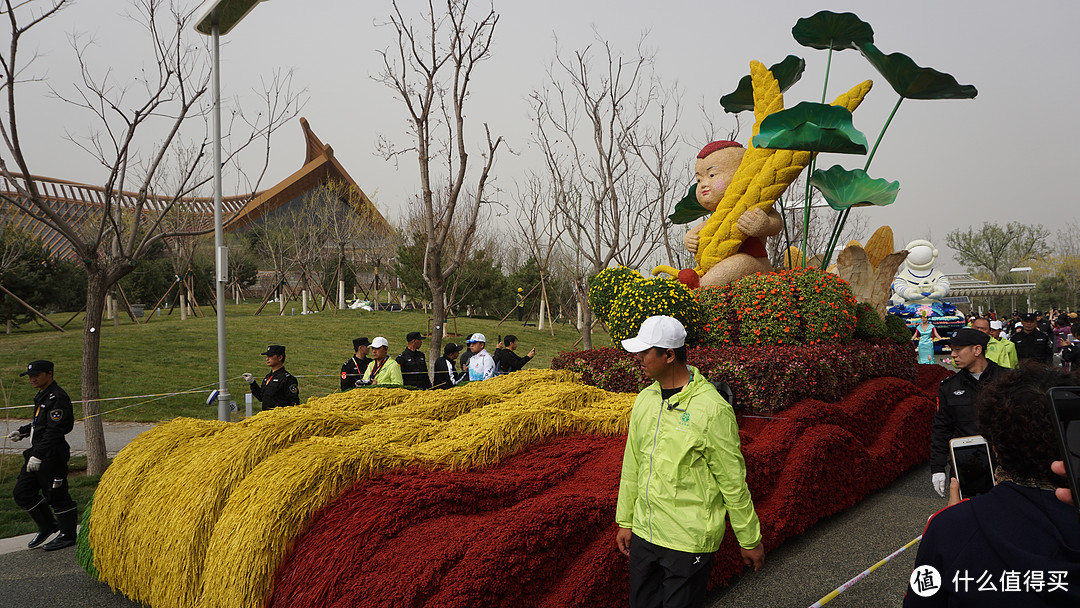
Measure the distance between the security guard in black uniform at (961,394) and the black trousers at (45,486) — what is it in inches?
258

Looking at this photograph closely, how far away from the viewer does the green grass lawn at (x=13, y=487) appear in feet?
19.4

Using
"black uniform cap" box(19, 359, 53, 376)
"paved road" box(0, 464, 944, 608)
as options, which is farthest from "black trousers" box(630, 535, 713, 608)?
"black uniform cap" box(19, 359, 53, 376)

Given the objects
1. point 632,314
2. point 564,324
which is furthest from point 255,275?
point 632,314

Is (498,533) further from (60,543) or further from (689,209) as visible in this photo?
(689,209)

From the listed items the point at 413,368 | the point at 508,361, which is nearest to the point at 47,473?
the point at 413,368

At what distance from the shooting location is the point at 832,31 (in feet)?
27.2

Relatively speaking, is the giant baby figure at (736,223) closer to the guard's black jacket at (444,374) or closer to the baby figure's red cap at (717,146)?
the baby figure's red cap at (717,146)

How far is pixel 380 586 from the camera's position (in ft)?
9.05

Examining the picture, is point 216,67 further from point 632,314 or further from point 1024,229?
point 1024,229

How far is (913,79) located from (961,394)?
5199mm

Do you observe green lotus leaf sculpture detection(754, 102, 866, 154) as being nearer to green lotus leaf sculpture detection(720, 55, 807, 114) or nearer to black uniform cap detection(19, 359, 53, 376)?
green lotus leaf sculpture detection(720, 55, 807, 114)

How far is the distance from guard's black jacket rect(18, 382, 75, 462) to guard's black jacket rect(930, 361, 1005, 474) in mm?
6545

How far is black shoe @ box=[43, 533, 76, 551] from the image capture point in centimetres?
533

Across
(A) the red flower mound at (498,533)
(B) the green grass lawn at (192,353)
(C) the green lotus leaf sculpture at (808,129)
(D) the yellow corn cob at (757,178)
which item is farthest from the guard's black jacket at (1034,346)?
(B) the green grass lawn at (192,353)
